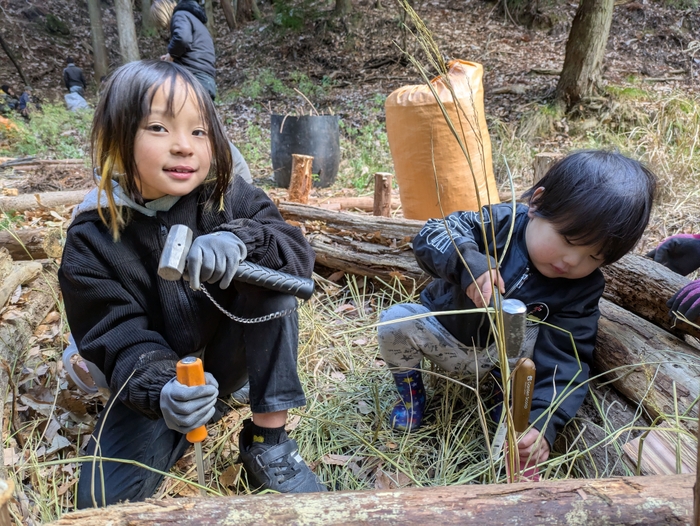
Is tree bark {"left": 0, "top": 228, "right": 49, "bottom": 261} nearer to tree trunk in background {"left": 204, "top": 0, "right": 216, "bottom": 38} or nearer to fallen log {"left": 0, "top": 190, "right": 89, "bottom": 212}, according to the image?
fallen log {"left": 0, "top": 190, "right": 89, "bottom": 212}

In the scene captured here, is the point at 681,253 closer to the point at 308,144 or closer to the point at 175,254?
the point at 175,254

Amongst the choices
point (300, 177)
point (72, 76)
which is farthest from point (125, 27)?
point (300, 177)

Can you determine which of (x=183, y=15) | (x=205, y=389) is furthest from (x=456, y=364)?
(x=183, y=15)

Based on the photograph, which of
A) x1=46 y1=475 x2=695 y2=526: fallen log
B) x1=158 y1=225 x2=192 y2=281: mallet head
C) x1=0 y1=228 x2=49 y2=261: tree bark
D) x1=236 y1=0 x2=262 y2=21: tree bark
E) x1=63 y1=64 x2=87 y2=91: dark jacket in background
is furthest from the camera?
x1=236 y1=0 x2=262 y2=21: tree bark

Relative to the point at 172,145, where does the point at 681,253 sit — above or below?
below

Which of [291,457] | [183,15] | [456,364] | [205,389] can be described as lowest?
[291,457]

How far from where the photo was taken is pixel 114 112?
4.41 ft

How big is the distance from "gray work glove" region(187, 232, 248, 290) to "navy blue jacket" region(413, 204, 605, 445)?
71 centimetres

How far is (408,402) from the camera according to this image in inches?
71.8

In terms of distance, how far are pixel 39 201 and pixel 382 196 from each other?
8.95 ft

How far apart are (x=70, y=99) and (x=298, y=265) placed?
34.2 ft

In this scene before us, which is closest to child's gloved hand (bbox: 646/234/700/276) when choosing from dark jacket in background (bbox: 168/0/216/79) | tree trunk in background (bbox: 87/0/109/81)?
dark jacket in background (bbox: 168/0/216/79)

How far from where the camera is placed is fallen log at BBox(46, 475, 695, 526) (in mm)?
767

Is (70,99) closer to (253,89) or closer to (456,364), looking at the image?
(253,89)
